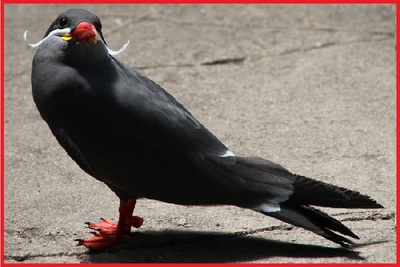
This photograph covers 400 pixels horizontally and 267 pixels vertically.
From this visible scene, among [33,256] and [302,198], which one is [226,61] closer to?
[302,198]

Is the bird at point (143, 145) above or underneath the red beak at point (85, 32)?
underneath

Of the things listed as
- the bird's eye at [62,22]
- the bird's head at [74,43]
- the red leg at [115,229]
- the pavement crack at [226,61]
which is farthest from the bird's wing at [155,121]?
the pavement crack at [226,61]

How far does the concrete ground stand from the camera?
401cm

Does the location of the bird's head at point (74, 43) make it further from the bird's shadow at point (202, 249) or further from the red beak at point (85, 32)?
the bird's shadow at point (202, 249)

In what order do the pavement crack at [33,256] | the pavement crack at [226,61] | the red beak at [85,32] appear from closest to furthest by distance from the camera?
the red beak at [85,32] < the pavement crack at [33,256] < the pavement crack at [226,61]

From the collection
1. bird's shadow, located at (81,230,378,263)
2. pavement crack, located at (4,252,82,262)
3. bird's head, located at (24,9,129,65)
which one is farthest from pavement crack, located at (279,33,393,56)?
pavement crack, located at (4,252,82,262)

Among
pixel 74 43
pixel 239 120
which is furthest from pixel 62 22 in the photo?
pixel 239 120

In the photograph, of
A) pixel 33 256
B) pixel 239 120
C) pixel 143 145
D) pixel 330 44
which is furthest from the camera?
pixel 330 44

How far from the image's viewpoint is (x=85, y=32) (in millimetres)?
3631

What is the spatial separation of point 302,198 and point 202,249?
503 mm

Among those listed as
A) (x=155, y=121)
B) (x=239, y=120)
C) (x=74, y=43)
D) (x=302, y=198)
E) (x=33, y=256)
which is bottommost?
(x=33, y=256)

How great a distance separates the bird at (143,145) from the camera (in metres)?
3.71

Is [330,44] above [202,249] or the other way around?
above

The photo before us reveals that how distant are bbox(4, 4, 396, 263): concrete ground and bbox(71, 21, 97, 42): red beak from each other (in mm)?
962
